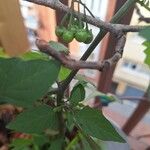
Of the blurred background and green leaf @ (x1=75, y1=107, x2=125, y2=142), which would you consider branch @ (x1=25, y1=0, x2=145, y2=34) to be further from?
the blurred background

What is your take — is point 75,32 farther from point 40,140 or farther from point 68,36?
point 40,140

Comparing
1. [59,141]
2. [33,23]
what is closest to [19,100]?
[59,141]

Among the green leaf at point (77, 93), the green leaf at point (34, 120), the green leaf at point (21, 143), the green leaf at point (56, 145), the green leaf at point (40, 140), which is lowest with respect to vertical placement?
the green leaf at point (21, 143)

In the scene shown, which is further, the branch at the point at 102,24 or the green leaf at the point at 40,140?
the green leaf at the point at 40,140

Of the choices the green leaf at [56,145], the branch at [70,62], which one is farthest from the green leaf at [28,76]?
the green leaf at [56,145]

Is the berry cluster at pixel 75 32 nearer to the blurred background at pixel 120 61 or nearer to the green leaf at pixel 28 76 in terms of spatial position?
the green leaf at pixel 28 76

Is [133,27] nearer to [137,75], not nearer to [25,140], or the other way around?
[25,140]

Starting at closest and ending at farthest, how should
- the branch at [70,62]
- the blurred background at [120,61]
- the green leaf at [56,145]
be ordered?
the branch at [70,62], the green leaf at [56,145], the blurred background at [120,61]
